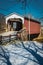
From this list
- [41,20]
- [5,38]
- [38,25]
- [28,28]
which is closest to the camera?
[5,38]

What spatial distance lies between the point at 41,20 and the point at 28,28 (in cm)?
533

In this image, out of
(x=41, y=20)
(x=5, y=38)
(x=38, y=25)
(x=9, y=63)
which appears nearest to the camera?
(x=9, y=63)

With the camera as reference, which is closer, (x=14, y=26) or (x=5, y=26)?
(x=5, y=26)

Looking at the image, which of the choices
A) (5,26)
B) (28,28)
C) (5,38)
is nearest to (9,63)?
(5,38)

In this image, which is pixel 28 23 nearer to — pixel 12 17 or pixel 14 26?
pixel 12 17

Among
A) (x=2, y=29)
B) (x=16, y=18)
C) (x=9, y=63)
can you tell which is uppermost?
(x=16, y=18)

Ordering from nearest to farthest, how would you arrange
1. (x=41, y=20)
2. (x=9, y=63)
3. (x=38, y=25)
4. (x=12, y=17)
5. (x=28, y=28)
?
(x=9, y=63) → (x=28, y=28) → (x=12, y=17) → (x=38, y=25) → (x=41, y=20)

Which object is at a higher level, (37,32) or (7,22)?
(7,22)

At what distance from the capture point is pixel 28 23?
599 inches

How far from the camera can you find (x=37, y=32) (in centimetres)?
1755

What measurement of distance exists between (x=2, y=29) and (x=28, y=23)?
3434 mm

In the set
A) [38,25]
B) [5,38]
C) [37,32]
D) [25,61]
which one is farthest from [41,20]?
[25,61]

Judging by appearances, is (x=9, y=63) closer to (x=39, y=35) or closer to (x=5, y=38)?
(x=5, y=38)

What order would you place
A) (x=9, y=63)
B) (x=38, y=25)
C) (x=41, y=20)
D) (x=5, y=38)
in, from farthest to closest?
1. (x=41, y=20)
2. (x=38, y=25)
3. (x=5, y=38)
4. (x=9, y=63)
